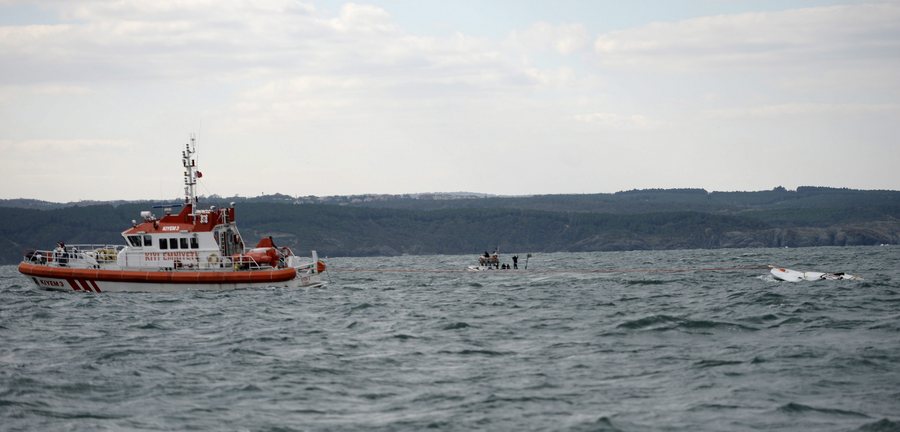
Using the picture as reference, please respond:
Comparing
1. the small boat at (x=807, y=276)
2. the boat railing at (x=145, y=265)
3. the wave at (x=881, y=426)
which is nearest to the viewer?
the wave at (x=881, y=426)

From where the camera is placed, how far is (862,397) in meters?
23.4

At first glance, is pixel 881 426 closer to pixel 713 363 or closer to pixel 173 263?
pixel 713 363

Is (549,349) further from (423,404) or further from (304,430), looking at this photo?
(304,430)

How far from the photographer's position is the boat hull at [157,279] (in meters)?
51.5

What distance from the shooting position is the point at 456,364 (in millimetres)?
28609

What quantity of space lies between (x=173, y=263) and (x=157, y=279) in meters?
1.66

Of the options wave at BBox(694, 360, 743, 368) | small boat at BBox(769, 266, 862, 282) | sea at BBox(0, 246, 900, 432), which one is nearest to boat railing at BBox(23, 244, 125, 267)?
sea at BBox(0, 246, 900, 432)

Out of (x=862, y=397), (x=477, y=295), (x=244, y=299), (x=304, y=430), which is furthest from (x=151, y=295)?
(x=862, y=397)

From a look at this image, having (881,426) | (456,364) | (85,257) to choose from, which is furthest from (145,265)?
(881,426)

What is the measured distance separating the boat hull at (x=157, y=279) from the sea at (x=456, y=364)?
2.79m

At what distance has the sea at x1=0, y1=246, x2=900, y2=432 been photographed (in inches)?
872

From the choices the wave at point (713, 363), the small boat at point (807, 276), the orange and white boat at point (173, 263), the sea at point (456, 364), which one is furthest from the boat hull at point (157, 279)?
the wave at point (713, 363)

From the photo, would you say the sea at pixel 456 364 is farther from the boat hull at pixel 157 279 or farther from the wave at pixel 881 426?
the boat hull at pixel 157 279

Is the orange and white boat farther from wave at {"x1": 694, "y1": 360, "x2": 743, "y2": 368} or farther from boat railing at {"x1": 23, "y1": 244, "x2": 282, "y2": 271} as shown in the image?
wave at {"x1": 694, "y1": 360, "x2": 743, "y2": 368}
